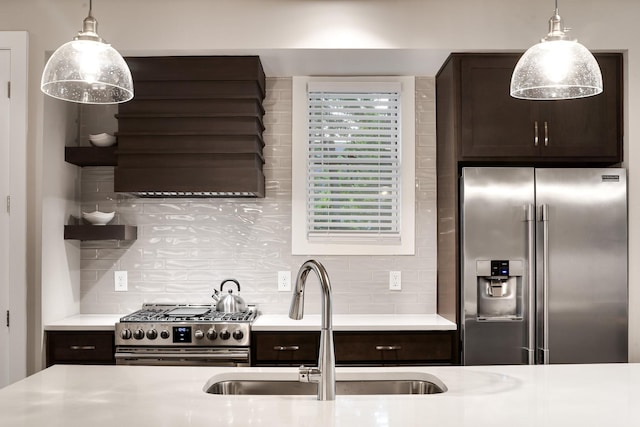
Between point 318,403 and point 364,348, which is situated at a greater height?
point 318,403

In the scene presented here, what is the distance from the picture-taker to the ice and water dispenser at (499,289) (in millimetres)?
3219

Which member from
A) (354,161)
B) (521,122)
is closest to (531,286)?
(521,122)

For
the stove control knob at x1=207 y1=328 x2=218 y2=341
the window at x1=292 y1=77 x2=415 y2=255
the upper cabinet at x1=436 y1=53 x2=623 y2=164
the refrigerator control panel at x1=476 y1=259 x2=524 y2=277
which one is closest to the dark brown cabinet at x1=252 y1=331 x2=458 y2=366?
the stove control knob at x1=207 y1=328 x2=218 y2=341

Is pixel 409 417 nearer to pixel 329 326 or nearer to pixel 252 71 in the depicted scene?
pixel 329 326

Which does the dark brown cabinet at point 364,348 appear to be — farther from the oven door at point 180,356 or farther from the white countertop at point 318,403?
the white countertop at point 318,403

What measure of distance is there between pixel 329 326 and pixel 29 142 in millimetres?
2363

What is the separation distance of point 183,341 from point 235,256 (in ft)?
2.50

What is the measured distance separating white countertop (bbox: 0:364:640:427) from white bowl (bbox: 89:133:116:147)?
1.84 meters

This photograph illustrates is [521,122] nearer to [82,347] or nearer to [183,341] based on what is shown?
[183,341]

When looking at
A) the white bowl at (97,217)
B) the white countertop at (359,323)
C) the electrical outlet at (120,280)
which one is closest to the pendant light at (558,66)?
the white countertop at (359,323)

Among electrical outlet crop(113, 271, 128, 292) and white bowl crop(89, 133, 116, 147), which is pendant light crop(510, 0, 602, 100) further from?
electrical outlet crop(113, 271, 128, 292)

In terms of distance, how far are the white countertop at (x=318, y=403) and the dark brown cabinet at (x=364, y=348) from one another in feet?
4.00

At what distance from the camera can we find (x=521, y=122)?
3.30 meters

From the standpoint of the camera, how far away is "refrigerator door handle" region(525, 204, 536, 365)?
3.20m
